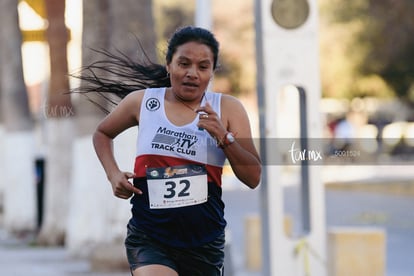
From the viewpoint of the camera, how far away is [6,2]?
2036 centimetres

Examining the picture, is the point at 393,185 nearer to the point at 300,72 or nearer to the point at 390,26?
the point at 390,26

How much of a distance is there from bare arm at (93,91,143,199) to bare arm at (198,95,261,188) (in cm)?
42

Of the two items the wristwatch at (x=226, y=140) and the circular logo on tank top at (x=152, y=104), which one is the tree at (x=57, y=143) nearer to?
the circular logo on tank top at (x=152, y=104)

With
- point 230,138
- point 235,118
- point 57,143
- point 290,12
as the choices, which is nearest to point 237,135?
point 235,118

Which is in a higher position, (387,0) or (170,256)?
(387,0)

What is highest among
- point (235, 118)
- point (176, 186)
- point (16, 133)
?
point (16, 133)

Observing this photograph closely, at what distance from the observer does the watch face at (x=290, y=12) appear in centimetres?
955

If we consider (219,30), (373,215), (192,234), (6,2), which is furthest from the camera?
(219,30)

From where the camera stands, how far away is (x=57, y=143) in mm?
17312

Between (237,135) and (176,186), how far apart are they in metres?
0.35

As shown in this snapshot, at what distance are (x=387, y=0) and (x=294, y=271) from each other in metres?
18.2

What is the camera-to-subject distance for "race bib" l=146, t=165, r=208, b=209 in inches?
203

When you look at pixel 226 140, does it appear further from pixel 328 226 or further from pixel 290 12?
pixel 328 226

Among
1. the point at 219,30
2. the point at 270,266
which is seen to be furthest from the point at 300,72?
the point at 219,30
